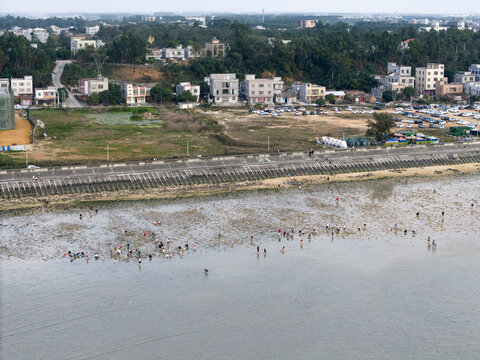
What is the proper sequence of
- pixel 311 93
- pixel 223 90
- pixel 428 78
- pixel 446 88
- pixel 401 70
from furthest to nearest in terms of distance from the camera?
pixel 401 70 < pixel 428 78 < pixel 446 88 < pixel 311 93 < pixel 223 90

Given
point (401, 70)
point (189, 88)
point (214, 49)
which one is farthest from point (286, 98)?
point (214, 49)

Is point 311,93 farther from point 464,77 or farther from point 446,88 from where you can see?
point 464,77

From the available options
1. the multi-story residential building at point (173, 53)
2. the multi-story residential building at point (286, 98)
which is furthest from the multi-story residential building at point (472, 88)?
the multi-story residential building at point (173, 53)

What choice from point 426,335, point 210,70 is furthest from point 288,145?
Answer: point 210,70

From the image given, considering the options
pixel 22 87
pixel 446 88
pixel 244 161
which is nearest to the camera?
pixel 244 161

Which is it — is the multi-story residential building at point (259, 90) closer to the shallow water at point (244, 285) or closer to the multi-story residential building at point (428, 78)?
the multi-story residential building at point (428, 78)

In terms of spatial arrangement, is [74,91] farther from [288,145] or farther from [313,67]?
[288,145]
